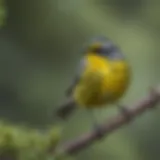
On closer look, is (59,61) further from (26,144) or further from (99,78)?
(26,144)

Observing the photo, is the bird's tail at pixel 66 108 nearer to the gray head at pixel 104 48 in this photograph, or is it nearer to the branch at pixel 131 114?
the gray head at pixel 104 48

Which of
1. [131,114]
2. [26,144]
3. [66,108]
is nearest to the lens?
[26,144]

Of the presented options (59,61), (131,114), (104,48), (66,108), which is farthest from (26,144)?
(59,61)

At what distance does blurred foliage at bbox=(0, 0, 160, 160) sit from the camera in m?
2.46

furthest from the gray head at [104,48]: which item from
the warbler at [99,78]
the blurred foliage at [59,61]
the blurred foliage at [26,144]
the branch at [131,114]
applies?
the blurred foliage at [26,144]

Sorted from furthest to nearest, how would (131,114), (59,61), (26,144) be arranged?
(59,61) < (131,114) < (26,144)

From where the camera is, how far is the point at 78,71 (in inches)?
71.7

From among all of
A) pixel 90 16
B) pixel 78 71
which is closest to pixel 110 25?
pixel 90 16

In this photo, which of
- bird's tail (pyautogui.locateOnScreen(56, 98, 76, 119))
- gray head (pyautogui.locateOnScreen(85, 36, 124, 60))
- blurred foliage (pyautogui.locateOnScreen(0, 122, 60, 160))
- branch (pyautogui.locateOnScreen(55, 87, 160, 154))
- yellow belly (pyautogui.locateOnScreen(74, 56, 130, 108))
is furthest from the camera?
gray head (pyautogui.locateOnScreen(85, 36, 124, 60))

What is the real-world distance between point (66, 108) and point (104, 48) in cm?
26

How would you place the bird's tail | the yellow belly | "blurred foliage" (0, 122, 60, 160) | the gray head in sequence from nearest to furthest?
1. "blurred foliage" (0, 122, 60, 160)
2. the bird's tail
3. the yellow belly
4. the gray head

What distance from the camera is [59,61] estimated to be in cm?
264

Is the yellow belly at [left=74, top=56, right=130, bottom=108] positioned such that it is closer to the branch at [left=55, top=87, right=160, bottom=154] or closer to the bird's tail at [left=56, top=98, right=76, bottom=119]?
the bird's tail at [left=56, top=98, right=76, bottom=119]

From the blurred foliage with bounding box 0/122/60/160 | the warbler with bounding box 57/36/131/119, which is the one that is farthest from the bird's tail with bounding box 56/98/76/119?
the blurred foliage with bounding box 0/122/60/160
